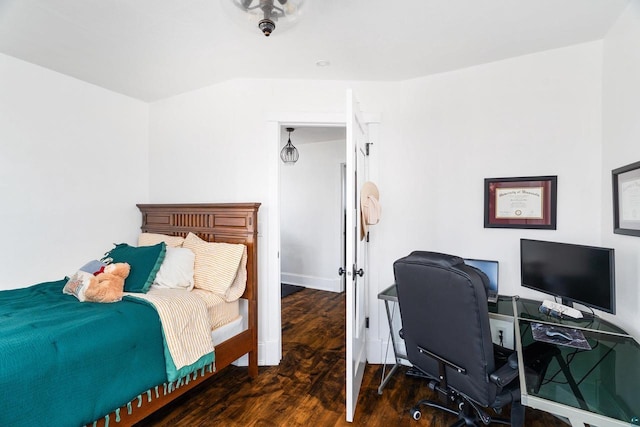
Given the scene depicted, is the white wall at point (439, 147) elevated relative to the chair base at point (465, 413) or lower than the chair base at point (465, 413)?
elevated

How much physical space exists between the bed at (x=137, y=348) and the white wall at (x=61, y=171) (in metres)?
0.42

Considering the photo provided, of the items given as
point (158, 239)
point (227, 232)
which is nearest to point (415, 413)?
point (227, 232)

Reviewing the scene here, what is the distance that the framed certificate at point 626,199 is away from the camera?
1619 millimetres

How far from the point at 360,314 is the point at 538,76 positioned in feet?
7.35

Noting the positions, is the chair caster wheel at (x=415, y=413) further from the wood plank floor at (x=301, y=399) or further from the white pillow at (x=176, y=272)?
the white pillow at (x=176, y=272)

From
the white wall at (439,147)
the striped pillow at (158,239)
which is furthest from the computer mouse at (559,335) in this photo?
the striped pillow at (158,239)

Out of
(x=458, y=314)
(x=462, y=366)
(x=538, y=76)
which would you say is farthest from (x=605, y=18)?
(x=462, y=366)

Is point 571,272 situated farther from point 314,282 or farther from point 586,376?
point 314,282

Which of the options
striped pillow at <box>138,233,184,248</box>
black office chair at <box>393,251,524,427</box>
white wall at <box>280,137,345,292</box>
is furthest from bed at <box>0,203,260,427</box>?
white wall at <box>280,137,345,292</box>

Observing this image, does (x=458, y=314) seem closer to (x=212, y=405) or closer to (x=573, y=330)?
(x=573, y=330)

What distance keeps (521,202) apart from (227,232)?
7.75ft

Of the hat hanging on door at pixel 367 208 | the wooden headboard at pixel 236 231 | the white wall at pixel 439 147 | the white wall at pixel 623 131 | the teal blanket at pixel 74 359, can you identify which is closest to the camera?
the teal blanket at pixel 74 359

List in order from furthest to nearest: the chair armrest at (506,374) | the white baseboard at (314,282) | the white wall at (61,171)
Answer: the white baseboard at (314,282)
the white wall at (61,171)
the chair armrest at (506,374)

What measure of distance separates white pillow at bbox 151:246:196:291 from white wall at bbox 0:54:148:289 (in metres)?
1.07
